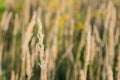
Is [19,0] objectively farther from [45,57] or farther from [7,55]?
[45,57]

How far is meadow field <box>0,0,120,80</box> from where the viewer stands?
140 centimetres

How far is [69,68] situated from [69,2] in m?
1.48

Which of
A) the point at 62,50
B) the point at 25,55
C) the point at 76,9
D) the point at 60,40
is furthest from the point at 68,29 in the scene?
the point at 25,55

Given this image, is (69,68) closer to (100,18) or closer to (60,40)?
(60,40)

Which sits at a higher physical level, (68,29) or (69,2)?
(69,2)

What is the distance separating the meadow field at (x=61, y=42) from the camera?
55.1 inches

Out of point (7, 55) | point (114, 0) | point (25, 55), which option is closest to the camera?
point (25, 55)

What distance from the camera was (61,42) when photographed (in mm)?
2490

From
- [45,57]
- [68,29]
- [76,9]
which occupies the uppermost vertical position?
[76,9]

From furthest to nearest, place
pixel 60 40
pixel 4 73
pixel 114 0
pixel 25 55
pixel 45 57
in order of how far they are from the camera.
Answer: pixel 114 0, pixel 60 40, pixel 4 73, pixel 25 55, pixel 45 57

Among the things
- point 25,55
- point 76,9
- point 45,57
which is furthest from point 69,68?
point 76,9

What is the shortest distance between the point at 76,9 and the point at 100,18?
2.41ft

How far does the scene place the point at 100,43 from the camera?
2.01 meters

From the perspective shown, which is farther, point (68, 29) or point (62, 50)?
point (68, 29)
